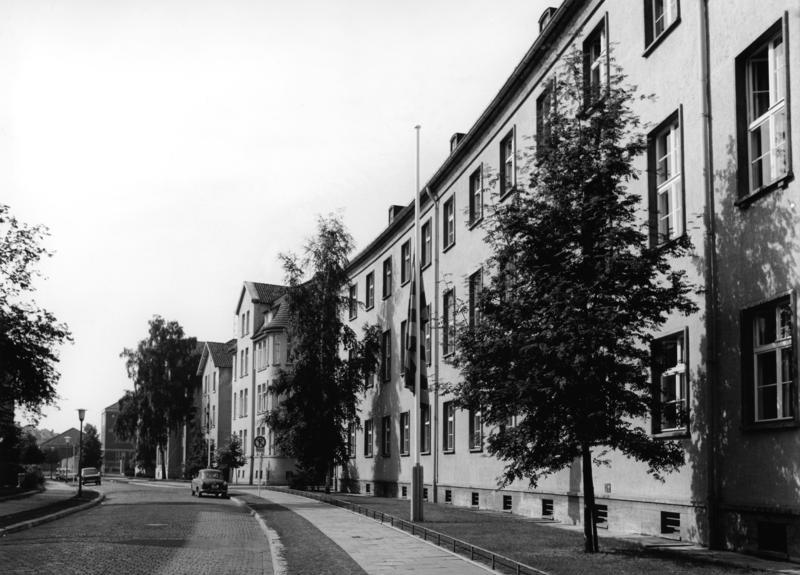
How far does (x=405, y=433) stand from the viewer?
39688 millimetres

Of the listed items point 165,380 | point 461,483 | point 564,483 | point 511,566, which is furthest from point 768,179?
point 165,380

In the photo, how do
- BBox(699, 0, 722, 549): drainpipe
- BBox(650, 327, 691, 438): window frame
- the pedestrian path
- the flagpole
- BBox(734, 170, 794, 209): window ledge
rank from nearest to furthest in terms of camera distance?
BBox(734, 170, 794, 209): window ledge, the pedestrian path, BBox(699, 0, 722, 549): drainpipe, BBox(650, 327, 691, 438): window frame, the flagpole

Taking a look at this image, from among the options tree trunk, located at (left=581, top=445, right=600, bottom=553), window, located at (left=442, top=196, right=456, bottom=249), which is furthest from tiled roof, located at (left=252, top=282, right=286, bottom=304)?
tree trunk, located at (left=581, top=445, right=600, bottom=553)

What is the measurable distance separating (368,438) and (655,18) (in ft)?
104

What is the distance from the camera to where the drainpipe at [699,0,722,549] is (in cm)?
1491

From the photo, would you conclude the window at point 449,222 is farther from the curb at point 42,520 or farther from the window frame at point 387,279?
the curb at point 42,520

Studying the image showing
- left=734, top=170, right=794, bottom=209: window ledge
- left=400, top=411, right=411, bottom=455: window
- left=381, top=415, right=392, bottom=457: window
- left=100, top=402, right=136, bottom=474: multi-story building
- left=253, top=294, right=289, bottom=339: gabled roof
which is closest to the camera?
left=734, top=170, right=794, bottom=209: window ledge

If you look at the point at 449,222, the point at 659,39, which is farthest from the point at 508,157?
the point at 659,39

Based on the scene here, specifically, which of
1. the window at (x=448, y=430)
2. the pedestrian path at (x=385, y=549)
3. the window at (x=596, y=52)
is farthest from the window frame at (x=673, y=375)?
the window at (x=448, y=430)

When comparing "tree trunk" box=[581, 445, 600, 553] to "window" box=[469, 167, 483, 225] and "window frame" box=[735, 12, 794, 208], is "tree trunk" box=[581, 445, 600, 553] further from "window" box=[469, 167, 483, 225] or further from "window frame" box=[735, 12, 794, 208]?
"window" box=[469, 167, 483, 225]

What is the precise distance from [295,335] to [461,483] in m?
17.2

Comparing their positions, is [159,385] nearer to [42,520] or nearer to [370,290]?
[370,290]

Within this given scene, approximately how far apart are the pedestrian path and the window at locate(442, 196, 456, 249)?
1129 cm

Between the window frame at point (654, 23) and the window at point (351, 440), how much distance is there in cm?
3070
